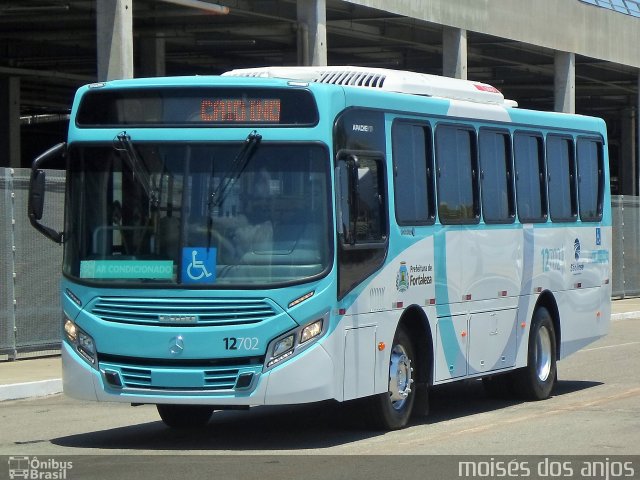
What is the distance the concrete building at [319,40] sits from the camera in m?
28.0

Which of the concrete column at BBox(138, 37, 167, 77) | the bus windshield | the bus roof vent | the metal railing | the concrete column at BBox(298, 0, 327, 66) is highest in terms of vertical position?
the metal railing

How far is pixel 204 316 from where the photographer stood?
34.6 ft

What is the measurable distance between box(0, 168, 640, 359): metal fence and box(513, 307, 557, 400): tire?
765 centimetres

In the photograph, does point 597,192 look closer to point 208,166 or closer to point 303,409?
point 303,409

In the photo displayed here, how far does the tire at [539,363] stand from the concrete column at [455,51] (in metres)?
16.7

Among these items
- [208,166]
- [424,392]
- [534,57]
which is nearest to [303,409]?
[424,392]

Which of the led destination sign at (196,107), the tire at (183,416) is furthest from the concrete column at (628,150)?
the led destination sign at (196,107)

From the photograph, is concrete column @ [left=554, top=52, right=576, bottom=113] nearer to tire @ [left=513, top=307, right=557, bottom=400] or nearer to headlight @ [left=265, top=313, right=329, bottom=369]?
tire @ [left=513, top=307, right=557, bottom=400]

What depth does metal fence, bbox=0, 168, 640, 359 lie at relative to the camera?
1872 cm

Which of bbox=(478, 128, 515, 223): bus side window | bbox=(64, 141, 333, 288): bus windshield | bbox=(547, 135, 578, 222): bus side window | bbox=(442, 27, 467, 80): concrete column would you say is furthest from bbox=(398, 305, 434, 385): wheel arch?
bbox=(442, 27, 467, 80): concrete column

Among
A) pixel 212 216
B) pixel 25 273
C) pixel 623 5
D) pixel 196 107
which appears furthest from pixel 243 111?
pixel 623 5

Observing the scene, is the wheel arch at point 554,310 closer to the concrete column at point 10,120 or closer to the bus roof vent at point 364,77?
the bus roof vent at point 364,77

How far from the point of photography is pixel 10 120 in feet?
141

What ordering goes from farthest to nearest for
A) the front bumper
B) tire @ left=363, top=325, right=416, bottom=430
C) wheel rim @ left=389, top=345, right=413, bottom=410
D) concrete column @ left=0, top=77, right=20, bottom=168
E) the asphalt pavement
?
concrete column @ left=0, top=77, right=20, bottom=168 → the asphalt pavement → wheel rim @ left=389, top=345, right=413, bottom=410 → tire @ left=363, top=325, right=416, bottom=430 → the front bumper
